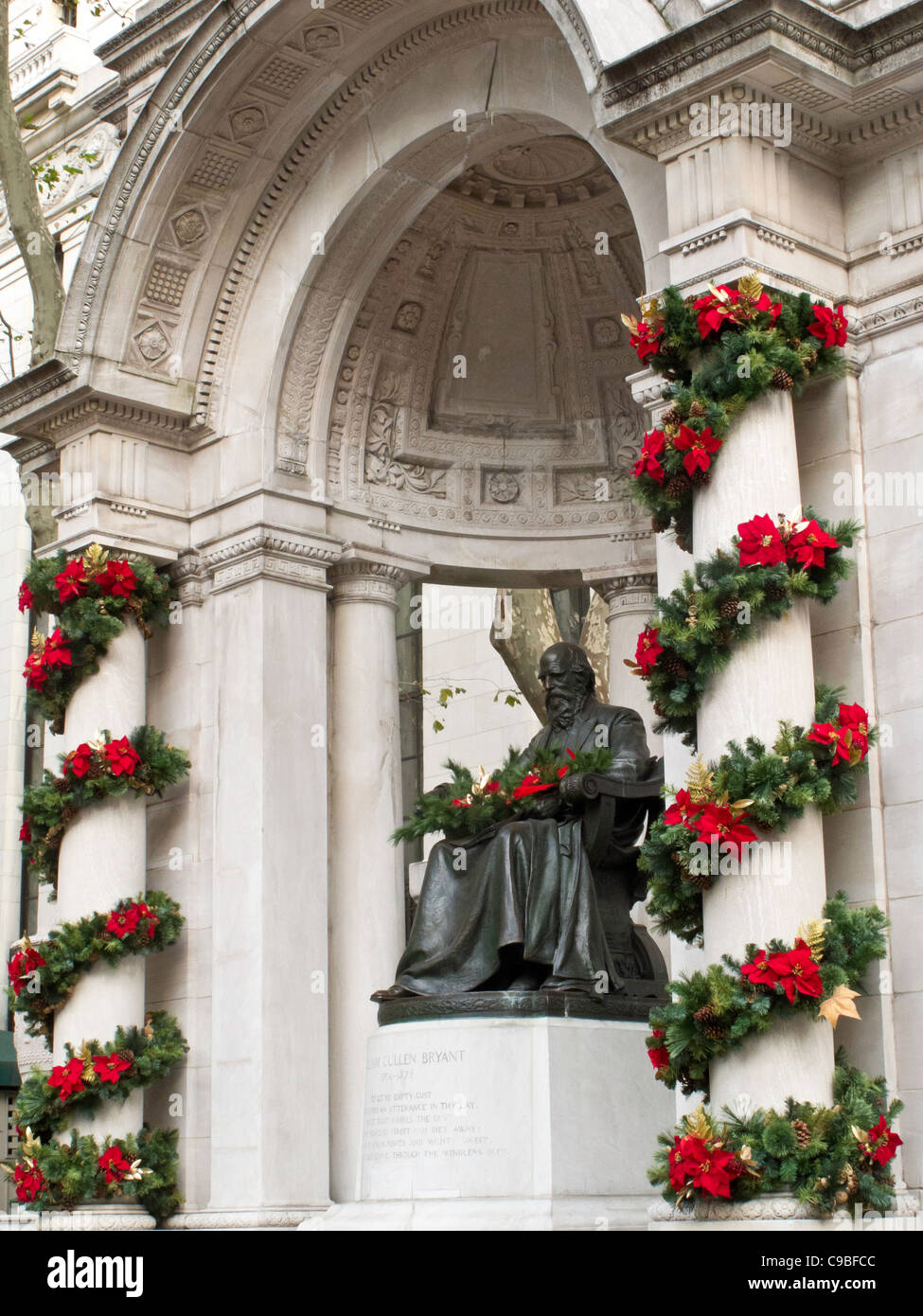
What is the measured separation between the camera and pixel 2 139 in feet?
56.4

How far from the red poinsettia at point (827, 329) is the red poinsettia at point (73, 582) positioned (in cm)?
656

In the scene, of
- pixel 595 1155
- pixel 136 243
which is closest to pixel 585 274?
pixel 136 243

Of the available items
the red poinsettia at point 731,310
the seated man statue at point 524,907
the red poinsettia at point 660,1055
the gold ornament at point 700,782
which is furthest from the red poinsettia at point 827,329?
the red poinsettia at point 660,1055

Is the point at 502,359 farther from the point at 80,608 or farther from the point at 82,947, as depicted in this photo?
the point at 82,947

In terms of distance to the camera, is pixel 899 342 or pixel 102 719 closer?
pixel 899 342

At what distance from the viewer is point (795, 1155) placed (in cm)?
928

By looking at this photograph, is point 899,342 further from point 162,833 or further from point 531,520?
point 162,833

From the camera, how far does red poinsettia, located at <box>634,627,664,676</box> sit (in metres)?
10.3

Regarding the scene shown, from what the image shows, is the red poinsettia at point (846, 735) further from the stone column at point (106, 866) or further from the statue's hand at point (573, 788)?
the stone column at point (106, 866)

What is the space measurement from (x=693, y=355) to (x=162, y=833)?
6.55 metres

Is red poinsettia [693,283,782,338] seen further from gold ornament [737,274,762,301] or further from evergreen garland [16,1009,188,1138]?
evergreen garland [16,1009,188,1138]

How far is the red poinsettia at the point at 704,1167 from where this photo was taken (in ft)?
30.6

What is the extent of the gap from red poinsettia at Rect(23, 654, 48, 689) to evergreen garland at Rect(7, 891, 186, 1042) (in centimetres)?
196
